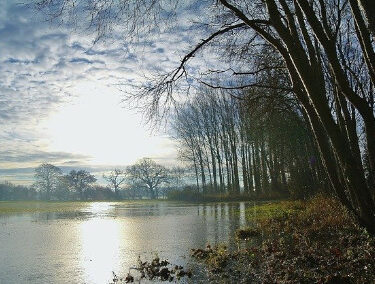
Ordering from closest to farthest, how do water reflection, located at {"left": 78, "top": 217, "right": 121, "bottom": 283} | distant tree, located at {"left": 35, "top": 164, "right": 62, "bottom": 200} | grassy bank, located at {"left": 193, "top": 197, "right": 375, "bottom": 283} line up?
1. grassy bank, located at {"left": 193, "top": 197, "right": 375, "bottom": 283}
2. water reflection, located at {"left": 78, "top": 217, "right": 121, "bottom": 283}
3. distant tree, located at {"left": 35, "top": 164, "right": 62, "bottom": 200}

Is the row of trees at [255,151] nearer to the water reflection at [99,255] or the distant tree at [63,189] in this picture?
the water reflection at [99,255]

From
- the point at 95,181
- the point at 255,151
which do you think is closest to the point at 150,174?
the point at 95,181

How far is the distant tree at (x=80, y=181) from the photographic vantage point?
101 meters

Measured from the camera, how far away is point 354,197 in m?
7.58

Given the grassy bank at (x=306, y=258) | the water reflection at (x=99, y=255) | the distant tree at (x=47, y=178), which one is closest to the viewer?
the grassy bank at (x=306, y=258)

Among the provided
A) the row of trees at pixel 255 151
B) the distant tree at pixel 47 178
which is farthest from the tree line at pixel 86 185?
the row of trees at pixel 255 151

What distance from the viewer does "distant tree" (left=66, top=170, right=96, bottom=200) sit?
3959 inches

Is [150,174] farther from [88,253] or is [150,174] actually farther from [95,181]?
[88,253]

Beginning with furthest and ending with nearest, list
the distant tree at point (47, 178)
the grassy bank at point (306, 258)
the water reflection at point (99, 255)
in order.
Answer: the distant tree at point (47, 178) < the water reflection at point (99, 255) < the grassy bank at point (306, 258)

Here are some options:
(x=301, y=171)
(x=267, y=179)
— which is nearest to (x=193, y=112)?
(x=267, y=179)

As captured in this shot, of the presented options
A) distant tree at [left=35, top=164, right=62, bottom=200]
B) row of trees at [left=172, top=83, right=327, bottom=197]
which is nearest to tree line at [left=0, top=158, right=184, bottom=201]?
distant tree at [left=35, top=164, right=62, bottom=200]

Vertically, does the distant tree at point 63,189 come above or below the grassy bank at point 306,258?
above

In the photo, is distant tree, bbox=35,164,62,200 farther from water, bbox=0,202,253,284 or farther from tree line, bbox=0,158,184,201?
water, bbox=0,202,253,284

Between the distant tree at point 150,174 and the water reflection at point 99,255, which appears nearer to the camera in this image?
the water reflection at point 99,255
